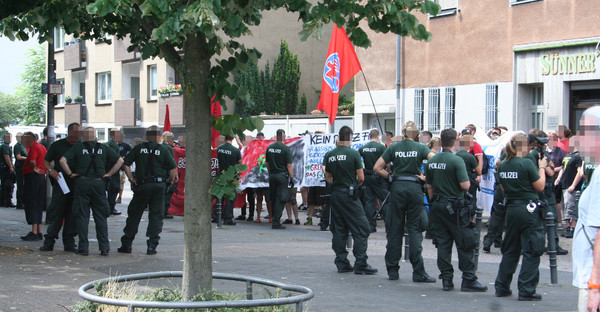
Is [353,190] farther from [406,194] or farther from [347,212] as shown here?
[406,194]

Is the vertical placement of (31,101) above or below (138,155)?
above

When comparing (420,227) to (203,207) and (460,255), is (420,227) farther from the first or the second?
(203,207)

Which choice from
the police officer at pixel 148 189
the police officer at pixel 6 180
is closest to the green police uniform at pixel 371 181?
the police officer at pixel 148 189

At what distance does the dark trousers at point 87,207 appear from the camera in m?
11.7

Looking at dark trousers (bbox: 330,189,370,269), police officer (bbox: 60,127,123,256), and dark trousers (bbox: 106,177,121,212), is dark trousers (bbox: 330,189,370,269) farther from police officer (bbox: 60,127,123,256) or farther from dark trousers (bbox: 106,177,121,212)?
dark trousers (bbox: 106,177,121,212)

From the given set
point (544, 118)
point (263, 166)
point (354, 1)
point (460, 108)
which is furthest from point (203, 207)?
point (460, 108)

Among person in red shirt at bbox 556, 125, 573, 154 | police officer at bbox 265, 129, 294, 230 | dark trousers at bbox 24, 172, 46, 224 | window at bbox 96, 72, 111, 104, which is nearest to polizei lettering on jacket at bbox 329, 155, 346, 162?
police officer at bbox 265, 129, 294, 230

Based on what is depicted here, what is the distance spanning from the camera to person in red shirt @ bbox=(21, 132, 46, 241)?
13.6m

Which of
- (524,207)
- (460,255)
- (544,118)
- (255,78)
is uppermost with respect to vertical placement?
(255,78)

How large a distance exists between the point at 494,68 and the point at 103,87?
1063 inches

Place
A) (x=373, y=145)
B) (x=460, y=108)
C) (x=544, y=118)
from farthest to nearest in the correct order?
(x=460, y=108), (x=544, y=118), (x=373, y=145)

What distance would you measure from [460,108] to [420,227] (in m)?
13.5

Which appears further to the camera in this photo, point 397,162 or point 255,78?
point 255,78

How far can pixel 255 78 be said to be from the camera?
36.7m
